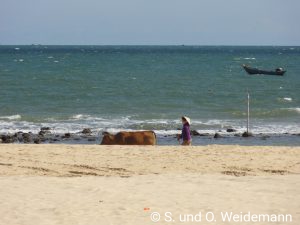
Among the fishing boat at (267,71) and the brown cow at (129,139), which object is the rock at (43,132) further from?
the fishing boat at (267,71)

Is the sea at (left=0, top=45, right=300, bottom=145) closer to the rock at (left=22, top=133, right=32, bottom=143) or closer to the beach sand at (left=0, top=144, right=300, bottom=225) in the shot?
the rock at (left=22, top=133, right=32, bottom=143)

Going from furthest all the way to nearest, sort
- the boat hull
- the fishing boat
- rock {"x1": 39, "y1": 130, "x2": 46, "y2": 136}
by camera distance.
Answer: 1. the boat hull
2. the fishing boat
3. rock {"x1": 39, "y1": 130, "x2": 46, "y2": 136}

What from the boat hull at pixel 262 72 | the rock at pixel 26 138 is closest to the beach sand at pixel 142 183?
the rock at pixel 26 138

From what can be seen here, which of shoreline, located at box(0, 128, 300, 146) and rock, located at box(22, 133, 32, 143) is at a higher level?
rock, located at box(22, 133, 32, 143)

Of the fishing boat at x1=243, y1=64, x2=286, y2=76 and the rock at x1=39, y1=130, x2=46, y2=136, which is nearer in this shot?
the rock at x1=39, y1=130, x2=46, y2=136

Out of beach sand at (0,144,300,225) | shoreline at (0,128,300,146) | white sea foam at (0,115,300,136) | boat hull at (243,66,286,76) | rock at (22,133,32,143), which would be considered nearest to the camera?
beach sand at (0,144,300,225)

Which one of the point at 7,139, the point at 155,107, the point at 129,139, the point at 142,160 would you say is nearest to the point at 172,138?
the point at 129,139

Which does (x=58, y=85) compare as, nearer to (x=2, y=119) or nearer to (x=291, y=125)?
(x=2, y=119)

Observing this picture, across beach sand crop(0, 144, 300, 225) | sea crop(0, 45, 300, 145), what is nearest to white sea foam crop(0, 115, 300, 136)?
sea crop(0, 45, 300, 145)

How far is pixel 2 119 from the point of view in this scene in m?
30.5

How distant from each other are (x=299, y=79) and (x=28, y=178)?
50.1 metres

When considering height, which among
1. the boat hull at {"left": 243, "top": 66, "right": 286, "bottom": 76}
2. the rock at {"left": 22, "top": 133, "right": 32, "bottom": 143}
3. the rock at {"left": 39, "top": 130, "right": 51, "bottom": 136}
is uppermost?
the rock at {"left": 22, "top": 133, "right": 32, "bottom": 143}

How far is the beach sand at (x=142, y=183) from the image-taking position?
10.7m

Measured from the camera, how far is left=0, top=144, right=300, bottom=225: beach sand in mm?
10734
